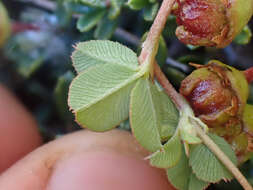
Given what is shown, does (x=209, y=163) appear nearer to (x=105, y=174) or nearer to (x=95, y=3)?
(x=105, y=174)

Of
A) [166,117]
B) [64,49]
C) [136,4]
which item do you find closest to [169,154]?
[166,117]

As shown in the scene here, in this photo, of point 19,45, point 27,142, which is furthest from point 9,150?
point 19,45

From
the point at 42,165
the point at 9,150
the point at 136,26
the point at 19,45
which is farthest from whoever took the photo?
the point at 19,45

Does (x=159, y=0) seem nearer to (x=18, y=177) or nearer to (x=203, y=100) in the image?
(x=203, y=100)

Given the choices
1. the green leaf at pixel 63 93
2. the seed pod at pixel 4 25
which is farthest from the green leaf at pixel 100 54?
the seed pod at pixel 4 25

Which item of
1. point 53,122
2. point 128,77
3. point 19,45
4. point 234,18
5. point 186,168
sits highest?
point 234,18

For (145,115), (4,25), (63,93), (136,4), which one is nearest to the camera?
(145,115)

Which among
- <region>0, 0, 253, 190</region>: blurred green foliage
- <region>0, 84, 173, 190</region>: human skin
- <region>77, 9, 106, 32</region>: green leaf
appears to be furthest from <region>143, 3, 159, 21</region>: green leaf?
<region>0, 84, 173, 190</region>: human skin
